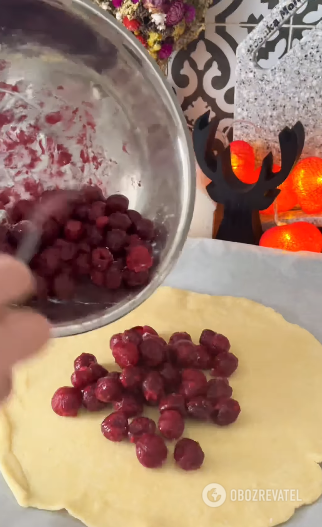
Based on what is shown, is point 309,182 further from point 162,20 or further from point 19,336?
point 19,336

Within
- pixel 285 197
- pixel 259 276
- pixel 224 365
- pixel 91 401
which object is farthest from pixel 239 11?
pixel 91 401

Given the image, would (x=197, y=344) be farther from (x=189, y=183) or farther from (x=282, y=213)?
(x=282, y=213)

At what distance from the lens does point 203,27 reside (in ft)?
3.77

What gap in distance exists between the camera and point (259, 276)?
1070 millimetres

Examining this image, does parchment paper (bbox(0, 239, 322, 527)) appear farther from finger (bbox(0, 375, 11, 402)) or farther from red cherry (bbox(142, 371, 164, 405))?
finger (bbox(0, 375, 11, 402))

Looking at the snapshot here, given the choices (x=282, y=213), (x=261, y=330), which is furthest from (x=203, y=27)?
(x=261, y=330)

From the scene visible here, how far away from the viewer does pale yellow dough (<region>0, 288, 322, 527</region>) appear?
2.08ft

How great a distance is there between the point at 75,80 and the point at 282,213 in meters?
0.78

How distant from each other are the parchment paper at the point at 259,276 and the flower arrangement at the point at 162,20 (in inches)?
18.3

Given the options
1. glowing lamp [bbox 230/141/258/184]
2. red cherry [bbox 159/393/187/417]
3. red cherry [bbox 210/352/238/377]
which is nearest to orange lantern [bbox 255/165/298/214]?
glowing lamp [bbox 230/141/258/184]

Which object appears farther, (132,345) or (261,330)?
(261,330)

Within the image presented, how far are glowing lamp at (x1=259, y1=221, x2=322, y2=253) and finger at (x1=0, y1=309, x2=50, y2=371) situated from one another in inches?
29.4

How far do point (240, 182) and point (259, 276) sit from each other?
0.74 ft

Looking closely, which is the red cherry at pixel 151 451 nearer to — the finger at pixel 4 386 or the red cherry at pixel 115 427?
the red cherry at pixel 115 427
